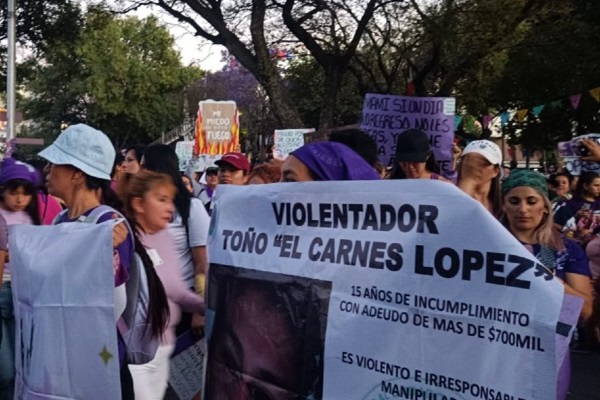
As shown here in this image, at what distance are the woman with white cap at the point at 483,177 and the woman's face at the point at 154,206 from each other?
6.10ft

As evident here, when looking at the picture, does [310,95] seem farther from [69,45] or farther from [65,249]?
[65,249]

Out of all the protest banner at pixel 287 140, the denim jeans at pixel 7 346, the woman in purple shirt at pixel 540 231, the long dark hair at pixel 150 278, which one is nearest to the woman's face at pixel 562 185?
the protest banner at pixel 287 140

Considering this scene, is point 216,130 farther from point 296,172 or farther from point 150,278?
point 296,172

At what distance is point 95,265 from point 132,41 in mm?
58185

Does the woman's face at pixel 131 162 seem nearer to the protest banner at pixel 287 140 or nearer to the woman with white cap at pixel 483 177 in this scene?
the woman with white cap at pixel 483 177

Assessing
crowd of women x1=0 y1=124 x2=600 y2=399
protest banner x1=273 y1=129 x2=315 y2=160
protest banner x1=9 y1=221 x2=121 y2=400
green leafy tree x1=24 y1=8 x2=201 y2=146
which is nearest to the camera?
protest banner x1=9 y1=221 x2=121 y2=400

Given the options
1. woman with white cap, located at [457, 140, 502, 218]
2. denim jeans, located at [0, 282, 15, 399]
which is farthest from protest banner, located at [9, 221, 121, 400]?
woman with white cap, located at [457, 140, 502, 218]

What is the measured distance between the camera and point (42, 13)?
2334 centimetres

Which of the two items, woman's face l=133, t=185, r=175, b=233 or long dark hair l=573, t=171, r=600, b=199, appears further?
long dark hair l=573, t=171, r=600, b=199

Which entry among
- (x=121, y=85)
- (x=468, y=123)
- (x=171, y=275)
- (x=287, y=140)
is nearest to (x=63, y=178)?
(x=171, y=275)

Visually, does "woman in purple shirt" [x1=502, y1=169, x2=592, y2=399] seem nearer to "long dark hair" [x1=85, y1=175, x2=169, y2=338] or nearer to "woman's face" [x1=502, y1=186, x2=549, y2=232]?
"woman's face" [x1=502, y1=186, x2=549, y2=232]

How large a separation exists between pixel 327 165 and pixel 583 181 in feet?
21.0

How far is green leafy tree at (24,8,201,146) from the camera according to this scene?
57219mm

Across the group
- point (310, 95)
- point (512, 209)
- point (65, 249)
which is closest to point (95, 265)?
point (65, 249)
